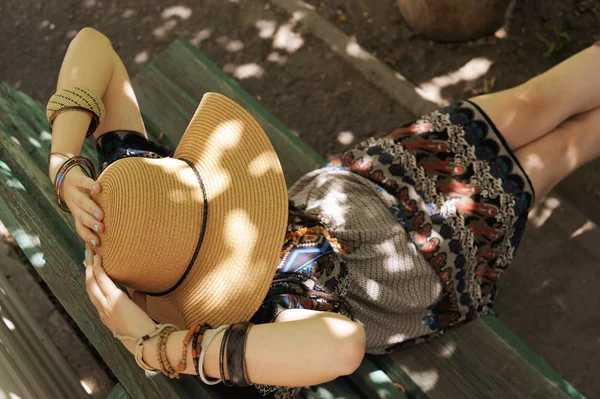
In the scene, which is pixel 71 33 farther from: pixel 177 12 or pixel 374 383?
pixel 374 383

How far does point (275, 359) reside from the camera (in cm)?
173

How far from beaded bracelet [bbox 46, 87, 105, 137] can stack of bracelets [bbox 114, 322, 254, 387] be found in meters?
0.99

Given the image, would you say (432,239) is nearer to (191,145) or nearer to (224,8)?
(191,145)

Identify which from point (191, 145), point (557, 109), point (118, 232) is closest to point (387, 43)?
point (557, 109)

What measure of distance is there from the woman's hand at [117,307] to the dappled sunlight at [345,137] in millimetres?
2698

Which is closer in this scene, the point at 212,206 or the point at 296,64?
the point at 212,206

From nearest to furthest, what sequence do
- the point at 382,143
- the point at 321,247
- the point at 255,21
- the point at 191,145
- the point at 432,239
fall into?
the point at 191,145 < the point at 321,247 < the point at 432,239 < the point at 382,143 < the point at 255,21

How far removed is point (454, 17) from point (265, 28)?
161cm

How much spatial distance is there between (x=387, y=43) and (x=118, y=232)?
3418 millimetres

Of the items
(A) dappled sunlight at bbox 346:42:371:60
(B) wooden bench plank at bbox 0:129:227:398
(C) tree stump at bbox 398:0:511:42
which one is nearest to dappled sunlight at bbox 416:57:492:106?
(C) tree stump at bbox 398:0:511:42

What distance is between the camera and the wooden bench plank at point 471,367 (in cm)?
253

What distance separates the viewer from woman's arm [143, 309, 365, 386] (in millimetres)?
1739

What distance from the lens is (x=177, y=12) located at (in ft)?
16.9

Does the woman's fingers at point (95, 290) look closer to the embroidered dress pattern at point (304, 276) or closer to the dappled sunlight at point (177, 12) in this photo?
the embroidered dress pattern at point (304, 276)
